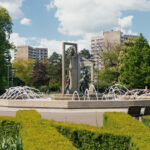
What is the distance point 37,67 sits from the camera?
83.6 metres

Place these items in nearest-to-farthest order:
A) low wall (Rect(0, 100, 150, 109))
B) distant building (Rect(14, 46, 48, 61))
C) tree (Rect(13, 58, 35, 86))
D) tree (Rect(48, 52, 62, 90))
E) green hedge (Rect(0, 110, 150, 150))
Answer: green hedge (Rect(0, 110, 150, 150)), low wall (Rect(0, 100, 150, 109)), tree (Rect(48, 52, 62, 90)), tree (Rect(13, 58, 35, 86)), distant building (Rect(14, 46, 48, 61))

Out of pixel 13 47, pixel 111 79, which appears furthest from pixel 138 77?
pixel 13 47

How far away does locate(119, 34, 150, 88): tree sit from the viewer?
40281mm

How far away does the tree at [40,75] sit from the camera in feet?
265

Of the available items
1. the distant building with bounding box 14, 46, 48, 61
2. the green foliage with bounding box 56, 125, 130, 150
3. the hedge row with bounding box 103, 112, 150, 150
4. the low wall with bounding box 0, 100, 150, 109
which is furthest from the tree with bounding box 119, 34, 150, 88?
the distant building with bounding box 14, 46, 48, 61

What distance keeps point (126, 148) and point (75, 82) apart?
15.9 metres

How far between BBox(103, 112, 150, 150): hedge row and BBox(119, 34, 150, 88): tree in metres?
33.8

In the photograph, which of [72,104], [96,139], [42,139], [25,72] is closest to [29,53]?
[25,72]

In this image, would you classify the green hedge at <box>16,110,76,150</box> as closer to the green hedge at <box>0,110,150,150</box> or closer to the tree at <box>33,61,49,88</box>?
the green hedge at <box>0,110,150,150</box>

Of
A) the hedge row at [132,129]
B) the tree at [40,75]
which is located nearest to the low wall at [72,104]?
the hedge row at [132,129]

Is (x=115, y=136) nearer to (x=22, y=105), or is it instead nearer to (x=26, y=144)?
(x=26, y=144)

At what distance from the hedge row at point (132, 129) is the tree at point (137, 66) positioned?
3382cm

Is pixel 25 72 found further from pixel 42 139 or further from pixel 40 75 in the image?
pixel 42 139

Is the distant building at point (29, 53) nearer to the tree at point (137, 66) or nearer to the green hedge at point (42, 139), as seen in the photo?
the tree at point (137, 66)
